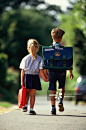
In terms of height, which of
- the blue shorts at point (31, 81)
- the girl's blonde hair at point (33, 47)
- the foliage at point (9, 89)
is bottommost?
the foliage at point (9, 89)

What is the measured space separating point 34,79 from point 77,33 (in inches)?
660

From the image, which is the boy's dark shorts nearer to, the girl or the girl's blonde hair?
the girl

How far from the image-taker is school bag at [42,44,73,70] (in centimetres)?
753

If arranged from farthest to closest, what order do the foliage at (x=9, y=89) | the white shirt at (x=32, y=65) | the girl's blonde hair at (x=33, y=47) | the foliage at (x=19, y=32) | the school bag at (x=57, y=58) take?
the foliage at (x=19, y=32)
the foliage at (x=9, y=89)
the girl's blonde hair at (x=33, y=47)
the white shirt at (x=32, y=65)
the school bag at (x=57, y=58)

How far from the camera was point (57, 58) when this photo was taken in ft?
24.7

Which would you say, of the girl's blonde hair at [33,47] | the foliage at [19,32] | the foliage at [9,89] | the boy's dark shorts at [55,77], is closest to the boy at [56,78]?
the boy's dark shorts at [55,77]

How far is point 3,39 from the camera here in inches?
1358

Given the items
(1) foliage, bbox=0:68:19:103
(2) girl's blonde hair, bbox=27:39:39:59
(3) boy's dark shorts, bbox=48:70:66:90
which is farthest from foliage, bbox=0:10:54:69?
(3) boy's dark shorts, bbox=48:70:66:90

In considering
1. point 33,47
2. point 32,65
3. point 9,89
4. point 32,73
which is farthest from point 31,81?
point 9,89

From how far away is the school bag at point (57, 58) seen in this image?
753 centimetres

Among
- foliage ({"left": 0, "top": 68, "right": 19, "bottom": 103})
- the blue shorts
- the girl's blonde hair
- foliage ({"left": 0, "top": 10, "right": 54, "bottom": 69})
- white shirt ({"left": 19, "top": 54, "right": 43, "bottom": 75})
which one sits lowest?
foliage ({"left": 0, "top": 68, "right": 19, "bottom": 103})

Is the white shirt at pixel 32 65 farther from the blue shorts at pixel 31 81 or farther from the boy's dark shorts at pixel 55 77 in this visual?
the boy's dark shorts at pixel 55 77

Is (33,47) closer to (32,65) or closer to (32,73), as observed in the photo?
(32,65)

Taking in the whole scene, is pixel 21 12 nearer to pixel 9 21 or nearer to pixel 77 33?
pixel 9 21
